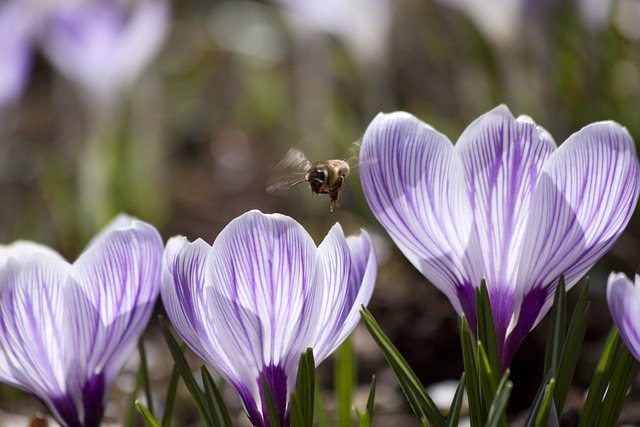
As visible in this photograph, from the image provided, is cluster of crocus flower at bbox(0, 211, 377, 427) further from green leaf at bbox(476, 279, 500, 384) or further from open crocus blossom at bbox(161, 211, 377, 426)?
green leaf at bbox(476, 279, 500, 384)

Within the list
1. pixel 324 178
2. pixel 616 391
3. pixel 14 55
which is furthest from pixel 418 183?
pixel 14 55

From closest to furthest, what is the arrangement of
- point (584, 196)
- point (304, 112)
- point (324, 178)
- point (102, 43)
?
point (584, 196), point (324, 178), point (102, 43), point (304, 112)

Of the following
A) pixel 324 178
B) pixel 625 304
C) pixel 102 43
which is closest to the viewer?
pixel 625 304

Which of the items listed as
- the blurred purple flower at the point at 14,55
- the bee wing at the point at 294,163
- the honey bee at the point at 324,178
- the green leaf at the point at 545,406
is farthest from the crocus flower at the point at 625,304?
the blurred purple flower at the point at 14,55

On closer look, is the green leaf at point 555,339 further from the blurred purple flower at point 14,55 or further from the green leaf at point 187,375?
the blurred purple flower at point 14,55

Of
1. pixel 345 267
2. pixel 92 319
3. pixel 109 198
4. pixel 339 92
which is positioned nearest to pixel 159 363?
pixel 109 198

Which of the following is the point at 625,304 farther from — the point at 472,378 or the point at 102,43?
the point at 102,43
